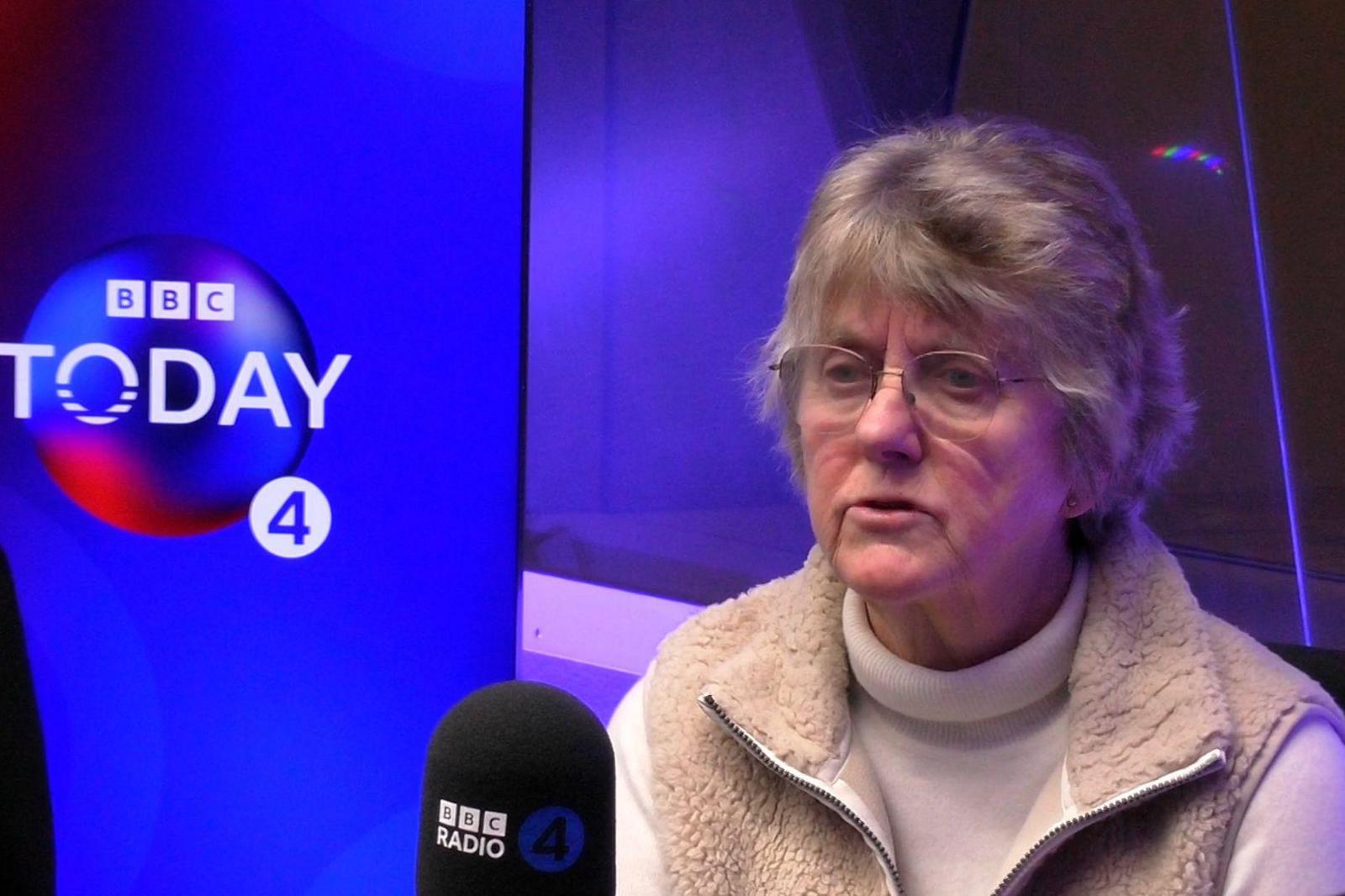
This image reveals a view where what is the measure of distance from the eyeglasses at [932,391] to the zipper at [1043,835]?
328 mm

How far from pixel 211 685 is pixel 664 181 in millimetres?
1387

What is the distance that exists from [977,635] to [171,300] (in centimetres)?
155

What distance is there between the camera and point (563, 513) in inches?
113

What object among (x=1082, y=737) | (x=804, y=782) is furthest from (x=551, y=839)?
(x=1082, y=737)

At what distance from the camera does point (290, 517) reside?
2.45 metres

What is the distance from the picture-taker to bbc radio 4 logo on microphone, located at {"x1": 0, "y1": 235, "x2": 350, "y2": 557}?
234 centimetres

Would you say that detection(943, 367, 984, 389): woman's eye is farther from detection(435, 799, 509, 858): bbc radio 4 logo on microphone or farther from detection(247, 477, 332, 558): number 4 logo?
detection(247, 477, 332, 558): number 4 logo

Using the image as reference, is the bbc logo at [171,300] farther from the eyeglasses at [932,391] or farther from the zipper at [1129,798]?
the zipper at [1129,798]

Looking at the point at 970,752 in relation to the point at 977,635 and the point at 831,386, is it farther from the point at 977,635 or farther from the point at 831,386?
the point at 831,386

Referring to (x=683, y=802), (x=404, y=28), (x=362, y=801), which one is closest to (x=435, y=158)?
(x=404, y=28)

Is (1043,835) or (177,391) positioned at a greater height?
(177,391)

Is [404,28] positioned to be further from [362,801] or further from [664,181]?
[362,801]

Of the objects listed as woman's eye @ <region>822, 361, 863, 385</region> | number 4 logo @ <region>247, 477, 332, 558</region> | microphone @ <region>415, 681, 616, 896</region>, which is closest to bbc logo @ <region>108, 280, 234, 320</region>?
number 4 logo @ <region>247, 477, 332, 558</region>

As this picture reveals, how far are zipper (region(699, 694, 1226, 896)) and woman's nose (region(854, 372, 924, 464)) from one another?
0.31m
